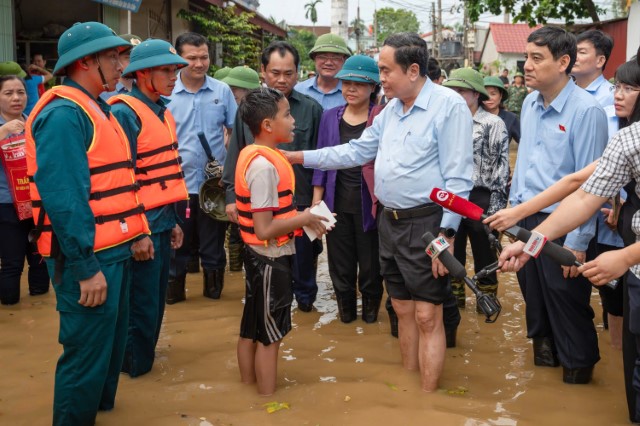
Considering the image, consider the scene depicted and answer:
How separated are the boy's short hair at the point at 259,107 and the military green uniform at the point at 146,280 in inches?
27.8

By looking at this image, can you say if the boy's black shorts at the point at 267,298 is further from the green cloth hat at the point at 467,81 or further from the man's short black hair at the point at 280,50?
the green cloth hat at the point at 467,81

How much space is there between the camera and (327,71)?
6844 mm

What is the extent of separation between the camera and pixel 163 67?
15.1 ft

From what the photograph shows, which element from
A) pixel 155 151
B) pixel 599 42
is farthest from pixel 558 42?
pixel 155 151

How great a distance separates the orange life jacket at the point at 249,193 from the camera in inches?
165

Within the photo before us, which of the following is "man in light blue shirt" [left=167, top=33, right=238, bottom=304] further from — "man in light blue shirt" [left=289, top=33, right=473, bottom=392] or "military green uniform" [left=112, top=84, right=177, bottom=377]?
"man in light blue shirt" [left=289, top=33, right=473, bottom=392]

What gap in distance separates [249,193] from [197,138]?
247cm

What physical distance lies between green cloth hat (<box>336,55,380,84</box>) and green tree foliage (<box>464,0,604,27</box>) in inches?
566

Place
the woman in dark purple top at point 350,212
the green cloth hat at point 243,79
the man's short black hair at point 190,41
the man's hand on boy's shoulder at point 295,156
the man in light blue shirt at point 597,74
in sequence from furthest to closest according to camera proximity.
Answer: the green cloth hat at point 243,79 < the man's short black hair at point 190,41 < the woman in dark purple top at point 350,212 < the man in light blue shirt at point 597,74 < the man's hand on boy's shoulder at point 295,156

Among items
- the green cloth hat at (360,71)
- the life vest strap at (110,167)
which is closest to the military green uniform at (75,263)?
the life vest strap at (110,167)

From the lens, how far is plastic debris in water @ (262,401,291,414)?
163 inches

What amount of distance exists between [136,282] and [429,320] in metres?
1.79

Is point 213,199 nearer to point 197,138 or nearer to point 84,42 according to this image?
point 197,138

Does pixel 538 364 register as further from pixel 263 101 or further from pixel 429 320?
pixel 263 101
